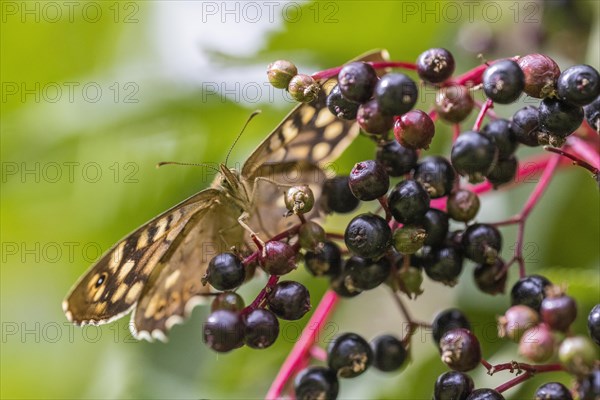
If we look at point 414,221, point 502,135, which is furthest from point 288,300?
point 502,135

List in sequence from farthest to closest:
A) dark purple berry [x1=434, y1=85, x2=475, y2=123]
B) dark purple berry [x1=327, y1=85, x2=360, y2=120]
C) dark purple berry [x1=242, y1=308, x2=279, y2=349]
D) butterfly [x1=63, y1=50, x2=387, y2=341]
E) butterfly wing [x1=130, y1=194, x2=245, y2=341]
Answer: butterfly wing [x1=130, y1=194, x2=245, y2=341] < butterfly [x1=63, y1=50, x2=387, y2=341] < dark purple berry [x1=434, y1=85, x2=475, y2=123] < dark purple berry [x1=327, y1=85, x2=360, y2=120] < dark purple berry [x1=242, y1=308, x2=279, y2=349]

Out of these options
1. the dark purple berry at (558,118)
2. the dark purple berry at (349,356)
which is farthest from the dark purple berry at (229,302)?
the dark purple berry at (558,118)

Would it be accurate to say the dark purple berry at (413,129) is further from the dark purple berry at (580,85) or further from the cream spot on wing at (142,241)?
the cream spot on wing at (142,241)

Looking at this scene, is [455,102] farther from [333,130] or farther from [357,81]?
[333,130]

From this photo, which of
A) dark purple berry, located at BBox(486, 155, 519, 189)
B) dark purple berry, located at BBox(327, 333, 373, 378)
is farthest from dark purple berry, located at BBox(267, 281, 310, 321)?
dark purple berry, located at BBox(486, 155, 519, 189)

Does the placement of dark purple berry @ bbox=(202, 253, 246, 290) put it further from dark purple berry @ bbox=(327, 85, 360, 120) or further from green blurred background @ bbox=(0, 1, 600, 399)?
green blurred background @ bbox=(0, 1, 600, 399)

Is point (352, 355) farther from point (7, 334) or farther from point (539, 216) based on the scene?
point (7, 334)
